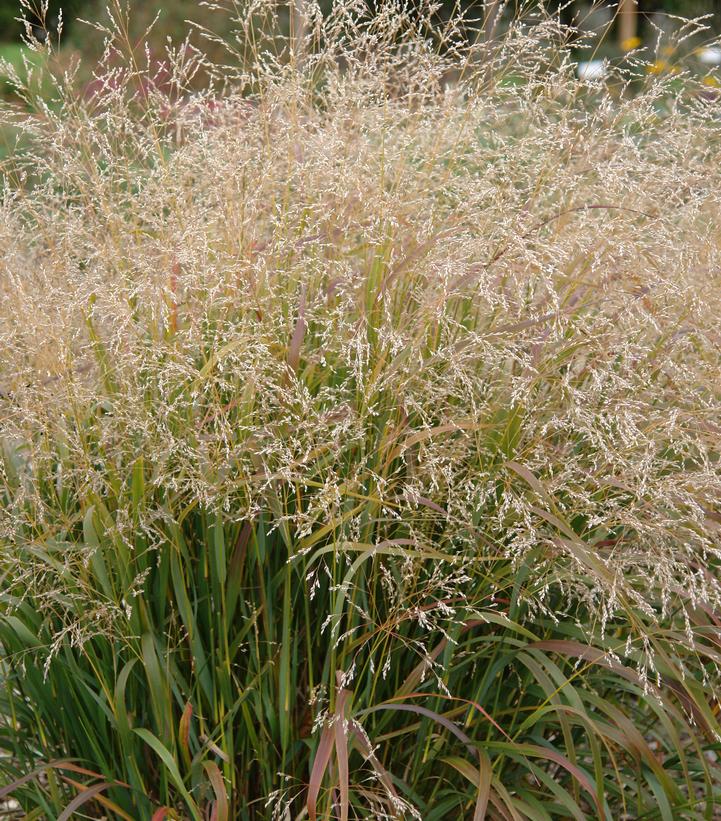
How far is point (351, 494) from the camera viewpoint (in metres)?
1.65

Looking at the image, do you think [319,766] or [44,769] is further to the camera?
[44,769]

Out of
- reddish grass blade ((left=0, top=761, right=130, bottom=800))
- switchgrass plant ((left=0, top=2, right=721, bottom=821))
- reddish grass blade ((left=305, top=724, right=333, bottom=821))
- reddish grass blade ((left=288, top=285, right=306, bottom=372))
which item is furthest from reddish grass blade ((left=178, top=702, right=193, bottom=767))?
reddish grass blade ((left=288, top=285, right=306, bottom=372))

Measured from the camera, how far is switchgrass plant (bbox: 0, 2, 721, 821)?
1690 mm

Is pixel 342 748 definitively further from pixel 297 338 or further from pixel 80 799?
pixel 297 338

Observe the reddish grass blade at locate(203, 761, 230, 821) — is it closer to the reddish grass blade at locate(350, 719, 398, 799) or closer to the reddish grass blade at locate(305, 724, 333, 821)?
the reddish grass blade at locate(305, 724, 333, 821)

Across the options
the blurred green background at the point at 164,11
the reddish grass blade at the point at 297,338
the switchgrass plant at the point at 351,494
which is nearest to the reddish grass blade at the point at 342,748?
the switchgrass plant at the point at 351,494

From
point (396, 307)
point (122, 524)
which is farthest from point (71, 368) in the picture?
point (396, 307)

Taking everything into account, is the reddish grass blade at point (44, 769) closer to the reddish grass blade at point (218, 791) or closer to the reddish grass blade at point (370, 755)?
the reddish grass blade at point (218, 791)

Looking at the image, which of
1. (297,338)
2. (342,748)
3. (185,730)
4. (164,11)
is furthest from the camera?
(164,11)

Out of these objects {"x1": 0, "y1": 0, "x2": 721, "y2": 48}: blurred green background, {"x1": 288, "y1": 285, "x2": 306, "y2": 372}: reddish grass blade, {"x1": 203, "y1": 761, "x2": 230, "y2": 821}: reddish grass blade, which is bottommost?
{"x1": 0, "y1": 0, "x2": 721, "y2": 48}: blurred green background

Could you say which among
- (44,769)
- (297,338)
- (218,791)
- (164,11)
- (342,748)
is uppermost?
(297,338)

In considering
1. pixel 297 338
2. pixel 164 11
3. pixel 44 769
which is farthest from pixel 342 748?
pixel 164 11

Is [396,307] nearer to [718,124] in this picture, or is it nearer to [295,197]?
[295,197]

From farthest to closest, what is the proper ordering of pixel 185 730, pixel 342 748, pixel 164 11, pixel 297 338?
pixel 164 11 < pixel 297 338 < pixel 185 730 < pixel 342 748
